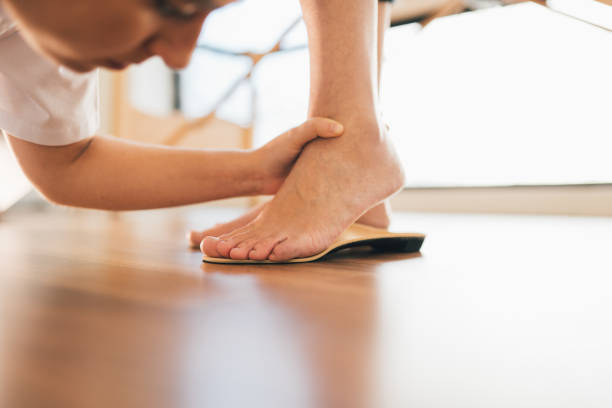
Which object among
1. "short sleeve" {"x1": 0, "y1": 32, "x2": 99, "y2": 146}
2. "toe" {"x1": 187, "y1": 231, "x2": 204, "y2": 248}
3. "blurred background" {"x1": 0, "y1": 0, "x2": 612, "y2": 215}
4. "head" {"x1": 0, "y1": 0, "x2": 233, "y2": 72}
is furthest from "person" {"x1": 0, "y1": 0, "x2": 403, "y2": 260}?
"blurred background" {"x1": 0, "y1": 0, "x2": 612, "y2": 215}

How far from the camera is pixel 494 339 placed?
34 cm

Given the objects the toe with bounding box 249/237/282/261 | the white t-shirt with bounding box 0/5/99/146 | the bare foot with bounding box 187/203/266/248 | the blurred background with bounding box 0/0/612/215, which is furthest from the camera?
the blurred background with bounding box 0/0/612/215

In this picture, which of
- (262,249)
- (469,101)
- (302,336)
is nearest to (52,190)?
(262,249)

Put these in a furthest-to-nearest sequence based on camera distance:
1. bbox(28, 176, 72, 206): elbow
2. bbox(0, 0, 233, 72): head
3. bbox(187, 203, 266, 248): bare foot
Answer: bbox(187, 203, 266, 248): bare foot
bbox(28, 176, 72, 206): elbow
bbox(0, 0, 233, 72): head

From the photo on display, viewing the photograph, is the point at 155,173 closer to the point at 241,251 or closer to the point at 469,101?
the point at 241,251

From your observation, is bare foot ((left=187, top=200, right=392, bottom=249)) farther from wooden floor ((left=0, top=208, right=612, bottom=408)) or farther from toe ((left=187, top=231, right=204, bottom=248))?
wooden floor ((left=0, top=208, right=612, bottom=408))

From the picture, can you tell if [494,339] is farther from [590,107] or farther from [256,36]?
[256,36]

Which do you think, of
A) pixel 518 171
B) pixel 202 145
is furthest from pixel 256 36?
pixel 518 171

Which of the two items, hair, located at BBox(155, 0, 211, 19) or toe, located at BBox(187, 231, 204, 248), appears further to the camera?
toe, located at BBox(187, 231, 204, 248)

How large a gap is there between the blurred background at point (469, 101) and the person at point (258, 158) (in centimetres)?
117

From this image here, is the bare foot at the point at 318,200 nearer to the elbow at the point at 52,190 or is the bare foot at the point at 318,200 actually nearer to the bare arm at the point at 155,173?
the bare arm at the point at 155,173

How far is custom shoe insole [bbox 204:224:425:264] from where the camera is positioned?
27.7 inches

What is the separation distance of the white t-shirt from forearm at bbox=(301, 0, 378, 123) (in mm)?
315

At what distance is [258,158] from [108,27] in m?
0.59
